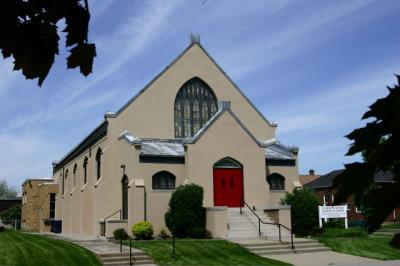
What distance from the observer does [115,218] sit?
1133 inches

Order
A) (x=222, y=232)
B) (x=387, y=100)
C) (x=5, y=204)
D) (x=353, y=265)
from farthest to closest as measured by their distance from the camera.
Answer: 1. (x=5, y=204)
2. (x=222, y=232)
3. (x=353, y=265)
4. (x=387, y=100)

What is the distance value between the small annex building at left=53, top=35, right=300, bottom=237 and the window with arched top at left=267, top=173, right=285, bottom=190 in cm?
3

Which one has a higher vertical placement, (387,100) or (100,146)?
(100,146)

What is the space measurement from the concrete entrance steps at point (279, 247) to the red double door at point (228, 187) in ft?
17.7

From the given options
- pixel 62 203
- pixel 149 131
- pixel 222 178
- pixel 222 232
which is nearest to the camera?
pixel 222 232

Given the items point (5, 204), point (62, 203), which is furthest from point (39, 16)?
point (5, 204)

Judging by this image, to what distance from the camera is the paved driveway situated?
18.3 meters

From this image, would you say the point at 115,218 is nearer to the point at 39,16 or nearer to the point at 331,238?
the point at 331,238

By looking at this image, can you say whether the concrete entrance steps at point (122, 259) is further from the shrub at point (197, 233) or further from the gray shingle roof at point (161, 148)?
the gray shingle roof at point (161, 148)

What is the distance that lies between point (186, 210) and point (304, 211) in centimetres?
689

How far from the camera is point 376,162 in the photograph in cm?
181

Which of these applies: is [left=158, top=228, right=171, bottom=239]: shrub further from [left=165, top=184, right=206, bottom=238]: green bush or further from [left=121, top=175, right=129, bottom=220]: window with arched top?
[left=121, top=175, right=129, bottom=220]: window with arched top

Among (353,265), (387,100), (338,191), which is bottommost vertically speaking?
(353,265)

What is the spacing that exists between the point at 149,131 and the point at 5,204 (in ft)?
197
